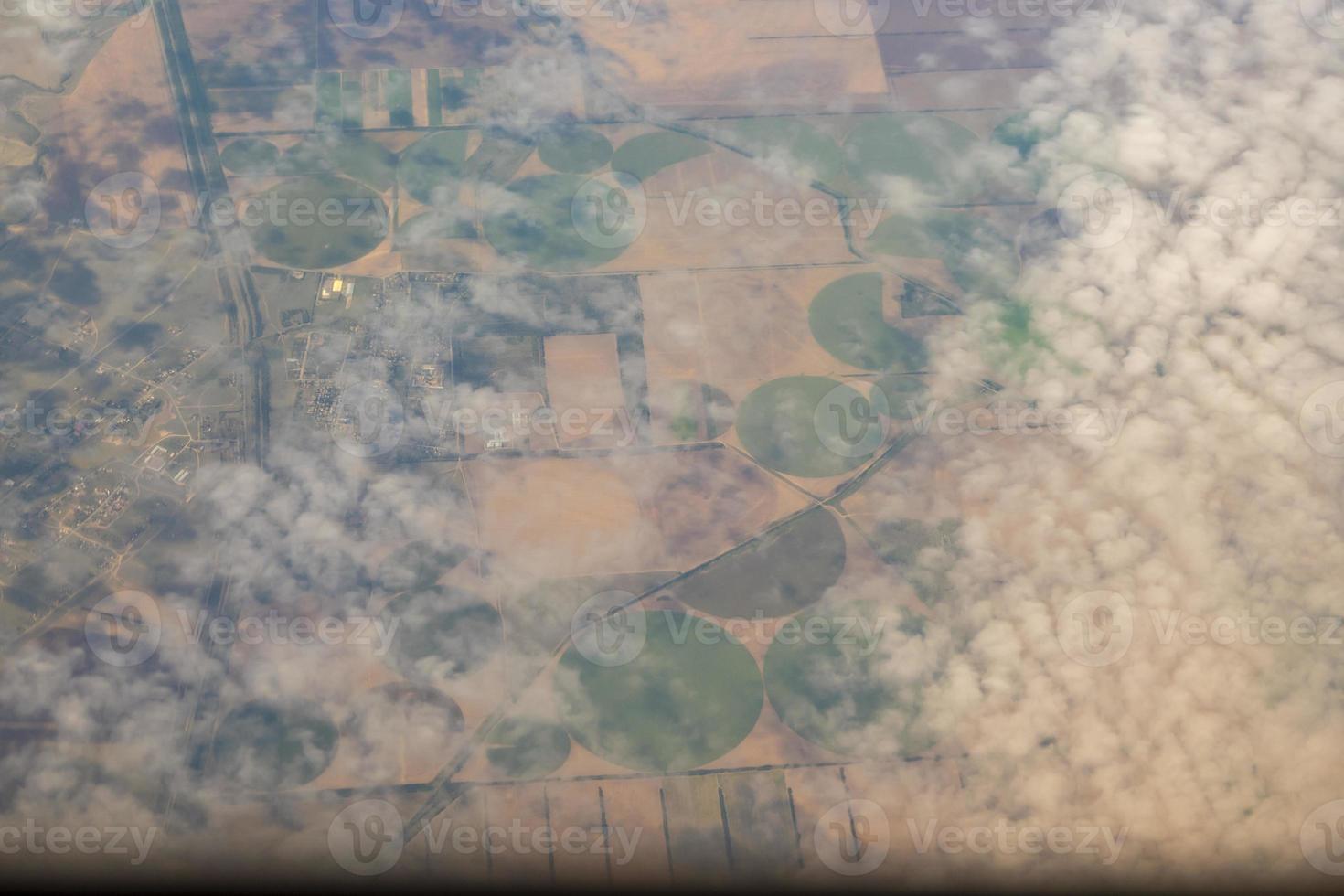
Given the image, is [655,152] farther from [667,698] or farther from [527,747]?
[527,747]

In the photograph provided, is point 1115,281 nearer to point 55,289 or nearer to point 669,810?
point 669,810

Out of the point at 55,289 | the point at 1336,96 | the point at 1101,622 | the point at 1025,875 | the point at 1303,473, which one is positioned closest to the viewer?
the point at 1025,875

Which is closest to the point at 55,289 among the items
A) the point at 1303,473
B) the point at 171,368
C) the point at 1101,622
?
the point at 171,368

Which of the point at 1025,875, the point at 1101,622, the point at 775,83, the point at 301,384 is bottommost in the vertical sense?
the point at 1025,875

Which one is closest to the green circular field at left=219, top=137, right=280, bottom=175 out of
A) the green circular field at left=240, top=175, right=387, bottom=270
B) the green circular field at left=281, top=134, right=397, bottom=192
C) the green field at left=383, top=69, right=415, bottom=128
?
the green circular field at left=281, top=134, right=397, bottom=192

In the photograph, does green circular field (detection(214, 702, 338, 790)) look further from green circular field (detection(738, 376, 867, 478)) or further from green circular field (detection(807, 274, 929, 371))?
green circular field (detection(807, 274, 929, 371))
